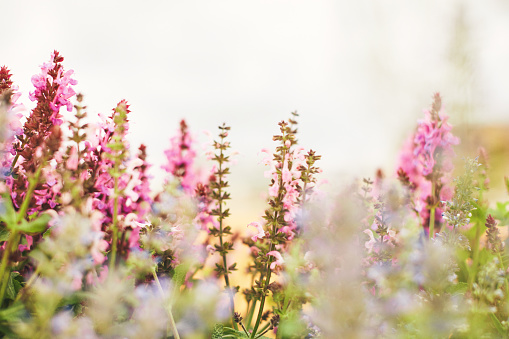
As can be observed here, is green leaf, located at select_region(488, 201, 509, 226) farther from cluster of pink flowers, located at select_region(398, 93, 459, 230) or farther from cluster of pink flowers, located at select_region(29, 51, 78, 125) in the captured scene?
cluster of pink flowers, located at select_region(29, 51, 78, 125)

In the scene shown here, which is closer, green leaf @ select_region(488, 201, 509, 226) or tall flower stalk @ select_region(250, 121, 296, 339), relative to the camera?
tall flower stalk @ select_region(250, 121, 296, 339)

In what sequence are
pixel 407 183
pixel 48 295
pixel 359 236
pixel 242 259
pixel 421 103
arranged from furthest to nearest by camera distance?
pixel 421 103
pixel 242 259
pixel 407 183
pixel 359 236
pixel 48 295

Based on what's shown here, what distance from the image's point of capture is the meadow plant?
3.04 ft

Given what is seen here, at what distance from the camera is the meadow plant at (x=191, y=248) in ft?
3.04

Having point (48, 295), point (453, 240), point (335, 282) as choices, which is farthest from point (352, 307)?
point (453, 240)

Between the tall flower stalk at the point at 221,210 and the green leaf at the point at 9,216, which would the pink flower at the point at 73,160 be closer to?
the green leaf at the point at 9,216

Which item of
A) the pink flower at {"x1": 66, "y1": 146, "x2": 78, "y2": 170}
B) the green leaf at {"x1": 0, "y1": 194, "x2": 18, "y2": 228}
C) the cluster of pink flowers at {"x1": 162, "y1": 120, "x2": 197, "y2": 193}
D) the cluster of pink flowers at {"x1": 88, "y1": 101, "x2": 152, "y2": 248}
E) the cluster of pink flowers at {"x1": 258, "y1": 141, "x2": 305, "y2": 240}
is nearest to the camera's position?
the green leaf at {"x1": 0, "y1": 194, "x2": 18, "y2": 228}

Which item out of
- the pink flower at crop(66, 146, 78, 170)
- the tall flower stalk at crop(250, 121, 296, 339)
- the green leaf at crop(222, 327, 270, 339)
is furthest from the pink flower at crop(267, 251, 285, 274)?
the pink flower at crop(66, 146, 78, 170)

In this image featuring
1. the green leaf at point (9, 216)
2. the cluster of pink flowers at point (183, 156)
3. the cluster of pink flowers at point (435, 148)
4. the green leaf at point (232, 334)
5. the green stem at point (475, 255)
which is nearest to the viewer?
the green leaf at point (9, 216)

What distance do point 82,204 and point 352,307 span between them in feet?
2.05

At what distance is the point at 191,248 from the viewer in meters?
1.59

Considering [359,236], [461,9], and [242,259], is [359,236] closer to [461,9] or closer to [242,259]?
[242,259]

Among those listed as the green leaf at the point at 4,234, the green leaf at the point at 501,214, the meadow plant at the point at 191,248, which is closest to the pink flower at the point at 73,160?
the meadow plant at the point at 191,248

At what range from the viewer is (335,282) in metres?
0.88
